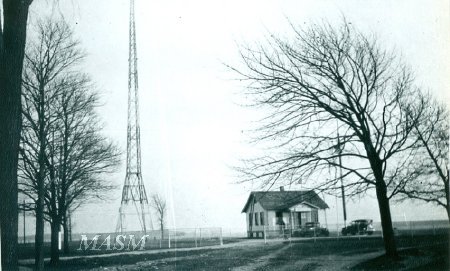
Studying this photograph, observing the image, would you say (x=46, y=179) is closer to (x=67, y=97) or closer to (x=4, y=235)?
(x=67, y=97)

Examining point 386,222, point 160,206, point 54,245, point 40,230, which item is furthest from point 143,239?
point 386,222

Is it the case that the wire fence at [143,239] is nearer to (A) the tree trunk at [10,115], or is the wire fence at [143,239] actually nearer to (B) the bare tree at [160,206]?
(B) the bare tree at [160,206]

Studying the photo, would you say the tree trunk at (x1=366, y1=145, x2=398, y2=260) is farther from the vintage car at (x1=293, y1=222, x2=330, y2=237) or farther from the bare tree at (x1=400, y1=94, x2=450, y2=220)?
the vintage car at (x1=293, y1=222, x2=330, y2=237)

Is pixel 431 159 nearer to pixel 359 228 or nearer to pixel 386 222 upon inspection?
pixel 386 222

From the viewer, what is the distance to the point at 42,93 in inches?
560

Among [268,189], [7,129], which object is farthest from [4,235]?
[268,189]

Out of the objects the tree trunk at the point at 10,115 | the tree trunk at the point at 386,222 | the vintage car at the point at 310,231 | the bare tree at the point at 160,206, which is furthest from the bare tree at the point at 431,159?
the vintage car at the point at 310,231

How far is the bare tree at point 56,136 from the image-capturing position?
14.1m

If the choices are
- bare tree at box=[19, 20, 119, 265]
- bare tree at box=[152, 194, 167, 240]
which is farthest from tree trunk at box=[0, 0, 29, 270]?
bare tree at box=[152, 194, 167, 240]

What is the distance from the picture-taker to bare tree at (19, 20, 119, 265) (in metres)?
14.1

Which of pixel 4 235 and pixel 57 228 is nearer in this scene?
pixel 4 235

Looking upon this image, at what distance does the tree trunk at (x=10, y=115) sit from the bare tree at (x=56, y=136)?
219 inches

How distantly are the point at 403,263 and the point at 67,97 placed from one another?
40.3ft

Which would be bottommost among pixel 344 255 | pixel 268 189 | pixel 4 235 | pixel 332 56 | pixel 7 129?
pixel 344 255
